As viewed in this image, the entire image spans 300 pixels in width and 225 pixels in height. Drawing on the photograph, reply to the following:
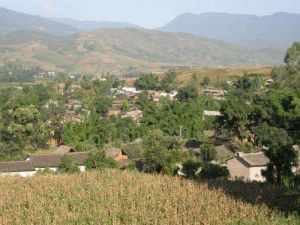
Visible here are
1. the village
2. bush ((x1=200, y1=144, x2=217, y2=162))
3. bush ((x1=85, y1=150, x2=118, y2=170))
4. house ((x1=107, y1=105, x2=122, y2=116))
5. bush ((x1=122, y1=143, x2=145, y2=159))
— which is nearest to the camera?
bush ((x1=85, y1=150, x2=118, y2=170))

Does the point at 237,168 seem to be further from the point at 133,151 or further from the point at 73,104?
the point at 73,104

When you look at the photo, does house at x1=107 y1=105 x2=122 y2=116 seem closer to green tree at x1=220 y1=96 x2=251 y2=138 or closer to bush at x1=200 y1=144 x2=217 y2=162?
green tree at x1=220 y1=96 x2=251 y2=138

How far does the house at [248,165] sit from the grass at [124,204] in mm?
12116

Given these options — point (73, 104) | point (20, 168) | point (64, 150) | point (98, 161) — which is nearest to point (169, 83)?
point (73, 104)

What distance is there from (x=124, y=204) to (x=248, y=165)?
→ 50.9ft

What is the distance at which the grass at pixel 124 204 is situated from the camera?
373 inches

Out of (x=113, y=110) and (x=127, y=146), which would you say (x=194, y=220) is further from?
(x=113, y=110)

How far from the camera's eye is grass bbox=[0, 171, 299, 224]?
31.1 ft

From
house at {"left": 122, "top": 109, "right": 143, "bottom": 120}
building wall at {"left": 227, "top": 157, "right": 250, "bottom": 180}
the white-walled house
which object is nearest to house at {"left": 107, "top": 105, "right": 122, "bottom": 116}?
house at {"left": 122, "top": 109, "right": 143, "bottom": 120}

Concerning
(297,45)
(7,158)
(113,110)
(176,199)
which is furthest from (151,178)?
(297,45)

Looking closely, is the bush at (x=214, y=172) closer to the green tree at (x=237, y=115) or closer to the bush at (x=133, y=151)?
the bush at (x=133, y=151)

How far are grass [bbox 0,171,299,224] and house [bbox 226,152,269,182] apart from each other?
39.8 ft

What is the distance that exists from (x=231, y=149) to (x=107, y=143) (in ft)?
34.2

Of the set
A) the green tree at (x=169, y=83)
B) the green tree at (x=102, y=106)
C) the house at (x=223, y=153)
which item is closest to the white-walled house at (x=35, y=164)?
the house at (x=223, y=153)
